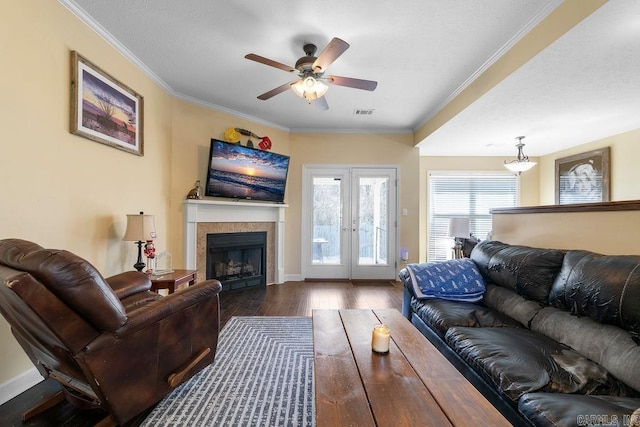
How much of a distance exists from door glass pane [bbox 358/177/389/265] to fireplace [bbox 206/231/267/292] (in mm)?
1748

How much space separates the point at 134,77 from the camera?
114 inches

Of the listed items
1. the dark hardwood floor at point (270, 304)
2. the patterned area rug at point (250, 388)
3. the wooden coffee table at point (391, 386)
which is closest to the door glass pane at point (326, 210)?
the dark hardwood floor at point (270, 304)

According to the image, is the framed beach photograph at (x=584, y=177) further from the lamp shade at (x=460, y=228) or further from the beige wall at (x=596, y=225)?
the lamp shade at (x=460, y=228)

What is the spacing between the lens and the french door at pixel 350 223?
197 inches

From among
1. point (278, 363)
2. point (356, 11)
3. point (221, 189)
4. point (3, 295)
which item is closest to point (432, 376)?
point (278, 363)

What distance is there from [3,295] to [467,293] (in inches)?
118

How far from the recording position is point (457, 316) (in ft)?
6.79

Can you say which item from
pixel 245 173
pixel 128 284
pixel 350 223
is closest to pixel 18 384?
pixel 128 284

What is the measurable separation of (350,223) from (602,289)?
11.9 feet

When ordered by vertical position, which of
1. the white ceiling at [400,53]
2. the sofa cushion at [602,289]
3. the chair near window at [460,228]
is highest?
the white ceiling at [400,53]

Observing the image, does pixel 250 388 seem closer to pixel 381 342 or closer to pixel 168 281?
pixel 381 342

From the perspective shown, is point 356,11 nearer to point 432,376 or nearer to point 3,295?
point 432,376

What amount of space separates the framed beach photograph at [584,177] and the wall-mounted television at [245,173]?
4.86 m

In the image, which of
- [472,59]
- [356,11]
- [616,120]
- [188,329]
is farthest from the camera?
[616,120]
